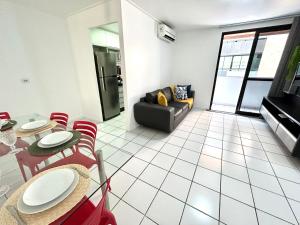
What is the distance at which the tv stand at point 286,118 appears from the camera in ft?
6.78

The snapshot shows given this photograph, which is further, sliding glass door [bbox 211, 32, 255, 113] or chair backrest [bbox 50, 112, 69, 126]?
sliding glass door [bbox 211, 32, 255, 113]

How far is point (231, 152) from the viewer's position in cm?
229

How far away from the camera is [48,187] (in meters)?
0.71

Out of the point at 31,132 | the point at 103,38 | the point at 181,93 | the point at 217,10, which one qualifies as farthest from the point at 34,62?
the point at 217,10

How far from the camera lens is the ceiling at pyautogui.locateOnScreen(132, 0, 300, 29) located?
7.72ft

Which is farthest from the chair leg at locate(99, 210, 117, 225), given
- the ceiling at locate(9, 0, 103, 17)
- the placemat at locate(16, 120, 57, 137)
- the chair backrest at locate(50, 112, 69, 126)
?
the ceiling at locate(9, 0, 103, 17)

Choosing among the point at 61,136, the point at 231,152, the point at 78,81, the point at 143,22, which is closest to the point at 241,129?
the point at 231,152

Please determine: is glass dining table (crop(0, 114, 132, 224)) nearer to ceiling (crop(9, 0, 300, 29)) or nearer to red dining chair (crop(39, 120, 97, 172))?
red dining chair (crop(39, 120, 97, 172))

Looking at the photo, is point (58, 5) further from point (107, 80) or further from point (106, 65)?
point (107, 80)

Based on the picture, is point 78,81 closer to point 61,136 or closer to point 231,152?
point 61,136

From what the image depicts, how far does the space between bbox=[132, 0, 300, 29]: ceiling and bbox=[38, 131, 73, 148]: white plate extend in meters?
2.59

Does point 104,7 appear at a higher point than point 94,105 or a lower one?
higher

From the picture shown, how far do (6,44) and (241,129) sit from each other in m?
5.16

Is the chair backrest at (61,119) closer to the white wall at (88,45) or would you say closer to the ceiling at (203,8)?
the white wall at (88,45)
